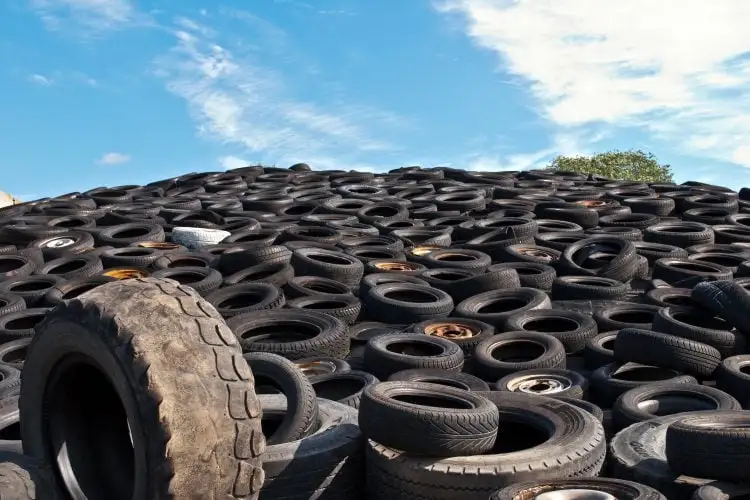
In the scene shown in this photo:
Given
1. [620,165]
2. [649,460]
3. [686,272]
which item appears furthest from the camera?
[620,165]

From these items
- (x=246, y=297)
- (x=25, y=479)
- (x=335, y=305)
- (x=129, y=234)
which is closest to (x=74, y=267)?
(x=129, y=234)

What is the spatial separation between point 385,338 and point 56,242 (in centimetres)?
824

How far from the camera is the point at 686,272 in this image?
11078 mm

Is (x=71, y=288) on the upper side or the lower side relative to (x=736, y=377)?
upper

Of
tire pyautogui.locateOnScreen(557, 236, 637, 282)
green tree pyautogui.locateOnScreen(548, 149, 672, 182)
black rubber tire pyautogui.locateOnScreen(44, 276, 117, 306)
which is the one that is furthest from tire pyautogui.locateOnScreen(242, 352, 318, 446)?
green tree pyautogui.locateOnScreen(548, 149, 672, 182)

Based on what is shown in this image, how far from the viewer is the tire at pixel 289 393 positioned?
5.36m

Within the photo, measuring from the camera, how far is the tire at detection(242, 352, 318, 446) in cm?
536

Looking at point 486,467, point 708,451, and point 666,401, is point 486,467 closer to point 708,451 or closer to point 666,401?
point 708,451

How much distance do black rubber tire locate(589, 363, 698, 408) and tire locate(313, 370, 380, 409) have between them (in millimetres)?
2166

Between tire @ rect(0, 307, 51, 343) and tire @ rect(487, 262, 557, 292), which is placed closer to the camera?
tire @ rect(0, 307, 51, 343)

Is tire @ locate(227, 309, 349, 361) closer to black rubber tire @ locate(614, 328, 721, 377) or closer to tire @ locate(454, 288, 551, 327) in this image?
tire @ locate(454, 288, 551, 327)

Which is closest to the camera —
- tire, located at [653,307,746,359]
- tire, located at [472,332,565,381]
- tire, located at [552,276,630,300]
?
tire, located at [472,332,565,381]

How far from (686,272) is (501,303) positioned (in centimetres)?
295

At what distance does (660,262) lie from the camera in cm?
1148
